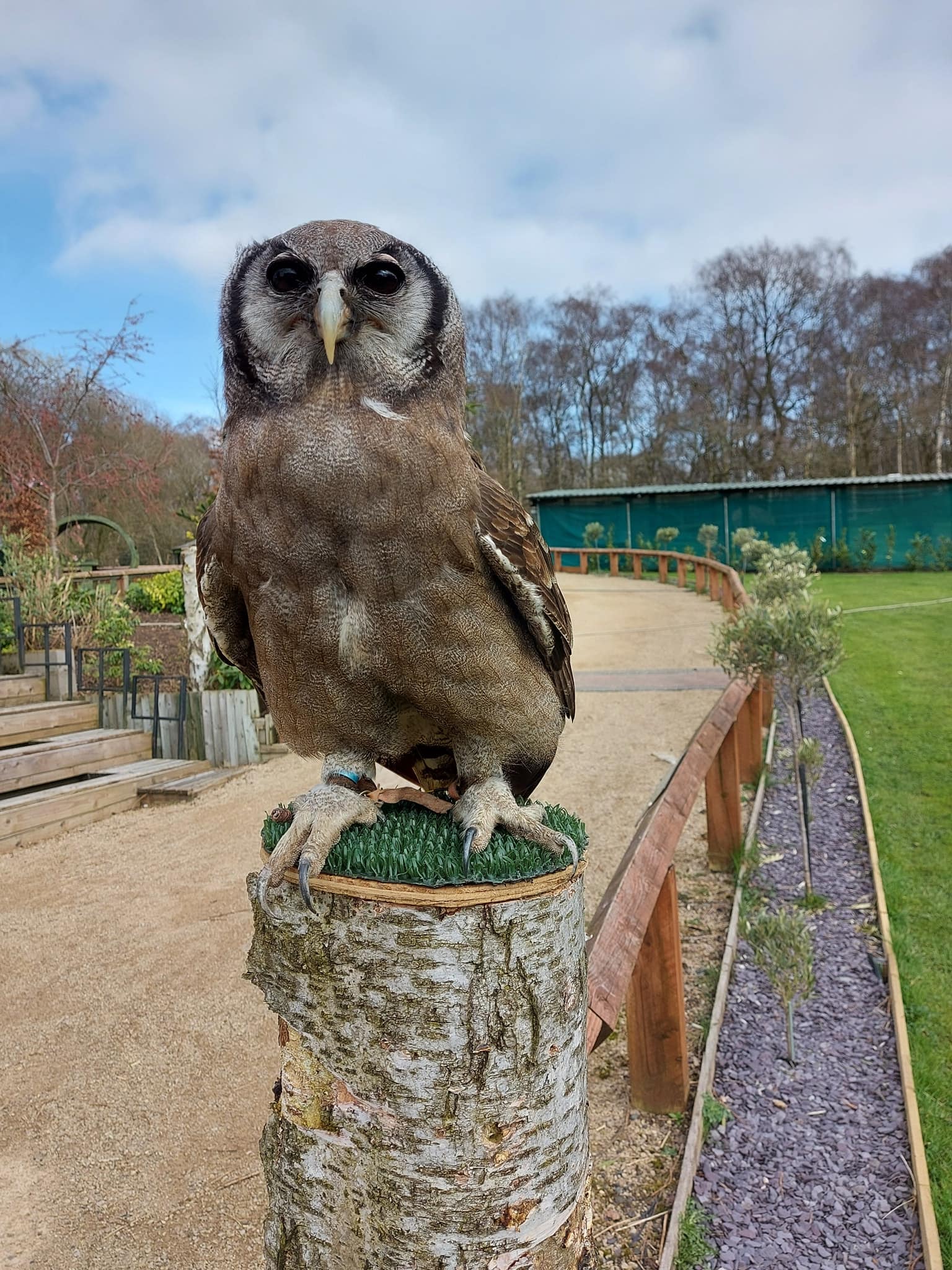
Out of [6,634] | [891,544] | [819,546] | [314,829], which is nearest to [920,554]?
[891,544]

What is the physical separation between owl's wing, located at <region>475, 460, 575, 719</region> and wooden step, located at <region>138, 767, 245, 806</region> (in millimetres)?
6105

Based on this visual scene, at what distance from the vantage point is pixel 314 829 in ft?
4.80

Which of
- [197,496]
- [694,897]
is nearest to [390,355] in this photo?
[694,897]

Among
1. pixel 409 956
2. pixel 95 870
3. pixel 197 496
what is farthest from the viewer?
pixel 197 496

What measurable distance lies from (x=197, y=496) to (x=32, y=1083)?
19.1m

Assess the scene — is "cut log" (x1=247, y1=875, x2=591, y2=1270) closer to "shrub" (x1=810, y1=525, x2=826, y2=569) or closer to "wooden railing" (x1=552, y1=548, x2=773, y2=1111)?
"wooden railing" (x1=552, y1=548, x2=773, y2=1111)

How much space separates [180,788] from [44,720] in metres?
1.55

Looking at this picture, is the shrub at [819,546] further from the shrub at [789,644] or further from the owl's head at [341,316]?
the owl's head at [341,316]

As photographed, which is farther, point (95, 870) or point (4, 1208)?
point (95, 870)

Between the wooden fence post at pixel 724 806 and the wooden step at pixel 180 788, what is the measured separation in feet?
14.8

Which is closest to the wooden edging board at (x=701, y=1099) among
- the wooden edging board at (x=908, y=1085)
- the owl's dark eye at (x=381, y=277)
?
the wooden edging board at (x=908, y=1085)

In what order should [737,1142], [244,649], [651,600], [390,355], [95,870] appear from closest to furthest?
[390,355] < [244,649] < [737,1142] < [95,870] < [651,600]

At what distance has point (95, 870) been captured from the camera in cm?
577

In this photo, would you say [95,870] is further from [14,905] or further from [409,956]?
[409,956]
